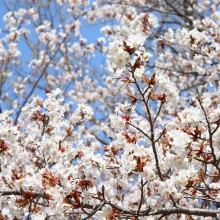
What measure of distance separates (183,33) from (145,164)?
2.91 meters

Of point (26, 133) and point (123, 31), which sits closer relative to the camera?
point (26, 133)

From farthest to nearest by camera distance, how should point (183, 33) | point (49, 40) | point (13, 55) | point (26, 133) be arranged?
point (49, 40), point (13, 55), point (183, 33), point (26, 133)

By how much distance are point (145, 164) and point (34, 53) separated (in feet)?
25.1

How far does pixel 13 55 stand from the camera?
801 cm

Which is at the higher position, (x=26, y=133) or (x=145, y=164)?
(x=26, y=133)

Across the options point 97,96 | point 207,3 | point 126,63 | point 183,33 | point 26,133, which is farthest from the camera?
point 97,96

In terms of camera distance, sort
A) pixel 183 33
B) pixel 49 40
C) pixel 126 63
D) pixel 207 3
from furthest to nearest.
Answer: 1. pixel 207 3
2. pixel 49 40
3. pixel 183 33
4. pixel 126 63

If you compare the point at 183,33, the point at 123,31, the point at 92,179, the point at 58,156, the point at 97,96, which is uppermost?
the point at 97,96

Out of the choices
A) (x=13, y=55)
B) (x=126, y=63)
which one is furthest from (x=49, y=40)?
(x=126, y=63)

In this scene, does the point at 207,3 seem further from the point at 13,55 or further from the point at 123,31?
the point at 13,55

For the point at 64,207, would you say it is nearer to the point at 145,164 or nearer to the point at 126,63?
the point at 145,164

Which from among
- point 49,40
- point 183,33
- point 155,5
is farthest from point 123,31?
point 155,5

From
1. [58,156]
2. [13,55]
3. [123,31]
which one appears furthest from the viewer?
[13,55]

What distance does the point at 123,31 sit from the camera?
6605 millimetres
